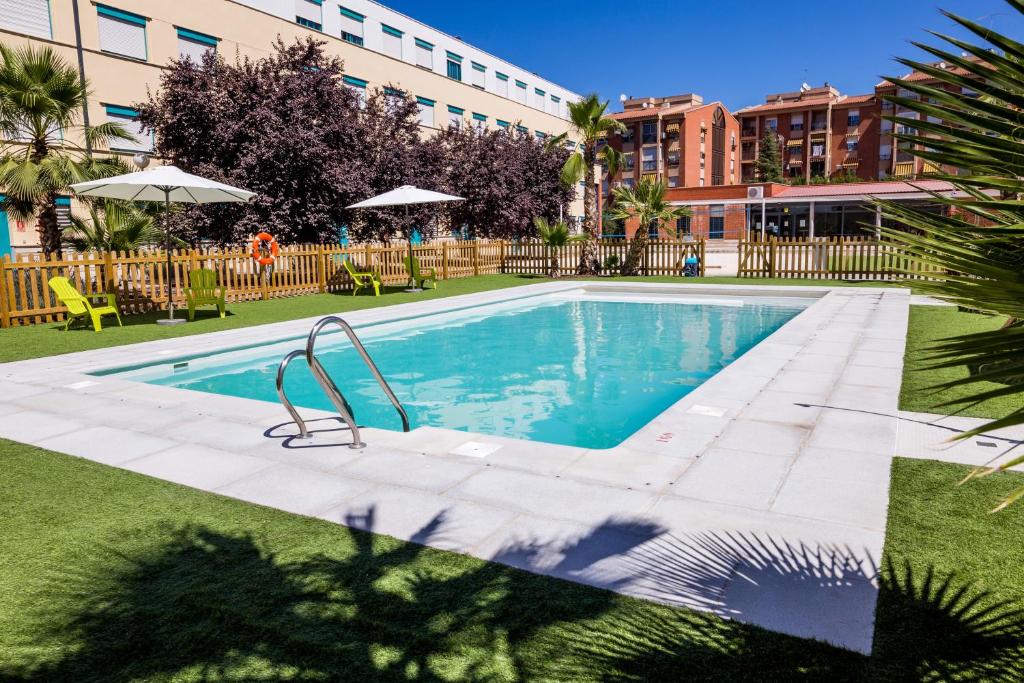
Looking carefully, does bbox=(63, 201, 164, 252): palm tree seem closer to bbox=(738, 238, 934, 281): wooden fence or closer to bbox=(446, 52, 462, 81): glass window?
bbox=(738, 238, 934, 281): wooden fence

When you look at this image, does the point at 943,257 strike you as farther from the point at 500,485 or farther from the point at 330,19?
the point at 330,19

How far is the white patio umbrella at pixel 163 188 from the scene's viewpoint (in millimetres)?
12211

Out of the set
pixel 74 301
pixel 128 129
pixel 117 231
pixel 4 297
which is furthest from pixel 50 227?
pixel 128 129

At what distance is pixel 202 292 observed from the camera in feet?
44.0

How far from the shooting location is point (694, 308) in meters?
16.0

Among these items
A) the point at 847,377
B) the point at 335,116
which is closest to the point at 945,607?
the point at 847,377

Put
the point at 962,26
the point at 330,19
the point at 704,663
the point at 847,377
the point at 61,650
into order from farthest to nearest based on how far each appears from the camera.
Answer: the point at 330,19 < the point at 847,377 < the point at 61,650 < the point at 704,663 < the point at 962,26

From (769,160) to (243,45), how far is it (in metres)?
52.7

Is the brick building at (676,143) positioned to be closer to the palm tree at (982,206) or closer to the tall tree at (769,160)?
the tall tree at (769,160)

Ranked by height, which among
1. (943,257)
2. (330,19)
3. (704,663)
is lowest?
(704,663)

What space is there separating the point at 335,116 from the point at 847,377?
56.7ft

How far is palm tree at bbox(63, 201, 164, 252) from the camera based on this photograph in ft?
51.5

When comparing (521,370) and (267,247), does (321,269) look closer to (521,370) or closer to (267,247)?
(267,247)

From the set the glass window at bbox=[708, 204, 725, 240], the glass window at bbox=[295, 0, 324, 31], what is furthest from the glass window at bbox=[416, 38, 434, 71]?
the glass window at bbox=[708, 204, 725, 240]
